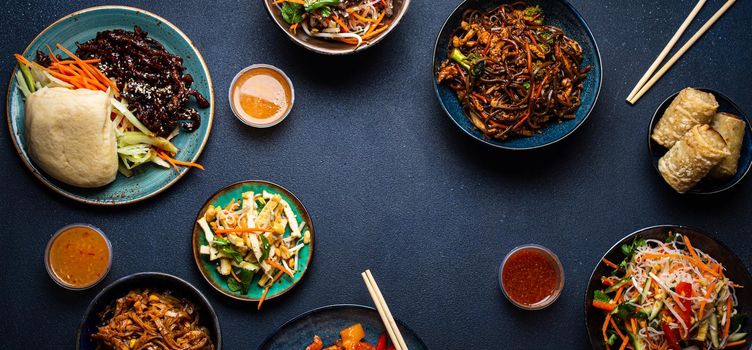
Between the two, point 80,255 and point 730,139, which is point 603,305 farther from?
point 80,255

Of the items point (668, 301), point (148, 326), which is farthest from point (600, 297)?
point (148, 326)

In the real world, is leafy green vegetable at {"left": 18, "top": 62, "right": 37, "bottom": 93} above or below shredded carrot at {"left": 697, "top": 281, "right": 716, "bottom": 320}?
below

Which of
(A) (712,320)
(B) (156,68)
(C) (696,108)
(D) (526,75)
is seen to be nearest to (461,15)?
(D) (526,75)

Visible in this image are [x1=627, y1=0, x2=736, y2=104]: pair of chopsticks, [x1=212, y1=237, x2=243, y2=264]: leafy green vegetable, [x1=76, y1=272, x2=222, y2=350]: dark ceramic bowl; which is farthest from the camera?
[x1=627, y1=0, x2=736, y2=104]: pair of chopsticks

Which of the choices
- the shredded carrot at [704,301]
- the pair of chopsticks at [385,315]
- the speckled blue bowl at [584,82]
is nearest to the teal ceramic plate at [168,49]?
the pair of chopsticks at [385,315]

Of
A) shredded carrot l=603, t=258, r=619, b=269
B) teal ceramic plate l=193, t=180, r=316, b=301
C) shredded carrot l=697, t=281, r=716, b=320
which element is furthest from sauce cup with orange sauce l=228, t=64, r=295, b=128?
shredded carrot l=697, t=281, r=716, b=320

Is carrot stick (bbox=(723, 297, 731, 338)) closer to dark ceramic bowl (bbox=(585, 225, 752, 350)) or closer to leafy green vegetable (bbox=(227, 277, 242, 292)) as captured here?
dark ceramic bowl (bbox=(585, 225, 752, 350))

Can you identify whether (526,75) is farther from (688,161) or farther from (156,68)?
(156,68)
